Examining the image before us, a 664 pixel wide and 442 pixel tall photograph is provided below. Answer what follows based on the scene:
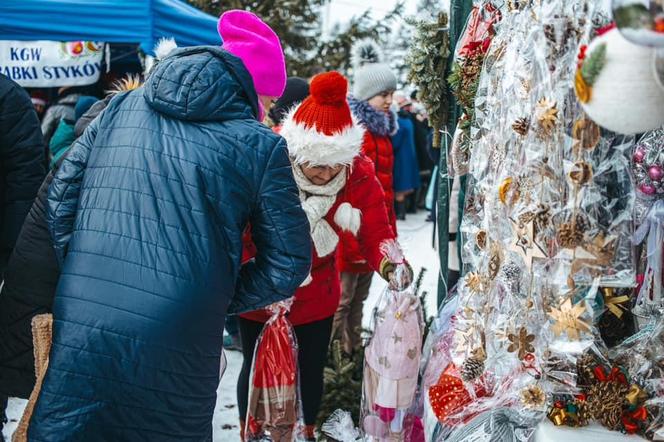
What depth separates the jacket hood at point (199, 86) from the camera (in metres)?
1.92

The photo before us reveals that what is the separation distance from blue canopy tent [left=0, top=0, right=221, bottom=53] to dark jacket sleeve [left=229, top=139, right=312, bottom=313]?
10.9ft

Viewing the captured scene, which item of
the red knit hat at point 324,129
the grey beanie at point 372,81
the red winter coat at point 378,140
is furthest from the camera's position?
the grey beanie at point 372,81

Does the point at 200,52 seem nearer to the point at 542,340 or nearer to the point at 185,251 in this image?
Result: the point at 185,251

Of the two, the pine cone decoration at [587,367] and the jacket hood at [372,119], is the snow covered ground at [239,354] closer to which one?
the jacket hood at [372,119]

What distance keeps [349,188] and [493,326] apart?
1.18m

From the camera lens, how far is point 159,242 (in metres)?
1.88

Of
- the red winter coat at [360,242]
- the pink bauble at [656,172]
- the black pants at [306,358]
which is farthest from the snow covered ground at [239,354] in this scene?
the pink bauble at [656,172]

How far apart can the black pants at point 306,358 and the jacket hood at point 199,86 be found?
1.20 metres

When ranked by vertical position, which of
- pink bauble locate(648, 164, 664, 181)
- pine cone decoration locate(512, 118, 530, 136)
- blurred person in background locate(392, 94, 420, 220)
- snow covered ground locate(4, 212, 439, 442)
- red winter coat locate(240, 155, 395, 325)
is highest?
pine cone decoration locate(512, 118, 530, 136)

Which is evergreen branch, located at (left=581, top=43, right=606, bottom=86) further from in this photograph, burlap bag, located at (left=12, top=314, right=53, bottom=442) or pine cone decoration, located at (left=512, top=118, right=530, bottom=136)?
burlap bag, located at (left=12, top=314, right=53, bottom=442)

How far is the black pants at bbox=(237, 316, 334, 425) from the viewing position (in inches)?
116

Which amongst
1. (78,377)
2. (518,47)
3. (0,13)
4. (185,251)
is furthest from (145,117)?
(0,13)

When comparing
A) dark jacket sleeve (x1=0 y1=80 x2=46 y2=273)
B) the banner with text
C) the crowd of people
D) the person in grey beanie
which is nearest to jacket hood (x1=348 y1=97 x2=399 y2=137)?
the person in grey beanie

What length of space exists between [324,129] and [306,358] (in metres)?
0.99
